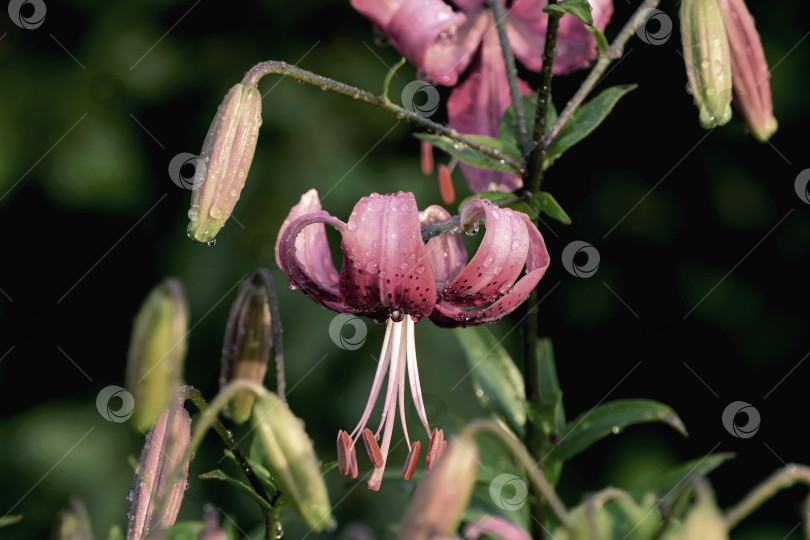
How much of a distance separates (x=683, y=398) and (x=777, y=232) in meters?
0.36

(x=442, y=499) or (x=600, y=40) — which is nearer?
(x=442, y=499)

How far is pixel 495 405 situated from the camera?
117 centimetres

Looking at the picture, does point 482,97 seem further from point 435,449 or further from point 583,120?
point 435,449

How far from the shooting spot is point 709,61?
0.91 meters

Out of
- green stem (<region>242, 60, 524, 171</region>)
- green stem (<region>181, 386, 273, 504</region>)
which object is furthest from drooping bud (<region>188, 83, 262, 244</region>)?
green stem (<region>181, 386, 273, 504</region>)

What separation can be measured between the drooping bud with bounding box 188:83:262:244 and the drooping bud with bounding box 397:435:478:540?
385 millimetres

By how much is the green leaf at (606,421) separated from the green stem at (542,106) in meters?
0.26

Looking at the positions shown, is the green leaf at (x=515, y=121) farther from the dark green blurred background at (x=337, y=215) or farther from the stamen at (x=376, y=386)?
the dark green blurred background at (x=337, y=215)

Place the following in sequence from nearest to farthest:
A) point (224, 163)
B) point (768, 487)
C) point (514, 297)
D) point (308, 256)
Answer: point (768, 487) → point (224, 163) → point (514, 297) → point (308, 256)

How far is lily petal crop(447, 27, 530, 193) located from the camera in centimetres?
126

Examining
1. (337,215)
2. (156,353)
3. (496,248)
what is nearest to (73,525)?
(156,353)

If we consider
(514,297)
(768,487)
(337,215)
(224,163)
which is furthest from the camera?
(337,215)

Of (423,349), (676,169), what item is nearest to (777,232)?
(676,169)

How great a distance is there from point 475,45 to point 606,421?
1.61 ft
